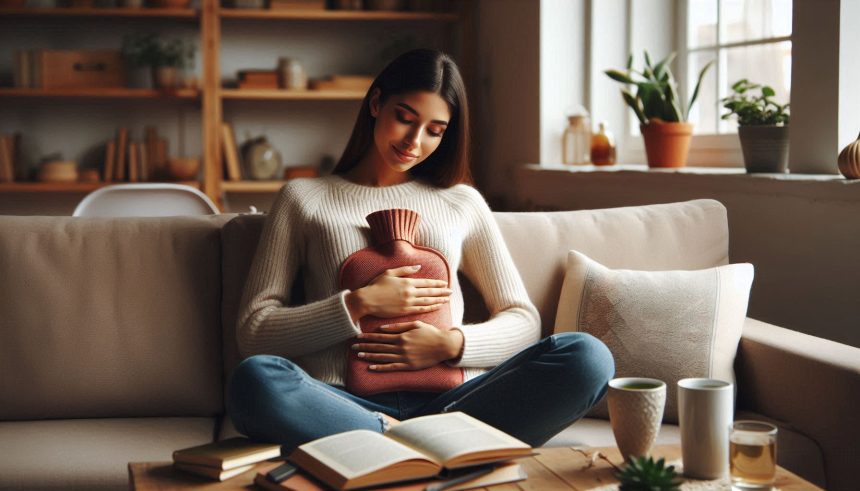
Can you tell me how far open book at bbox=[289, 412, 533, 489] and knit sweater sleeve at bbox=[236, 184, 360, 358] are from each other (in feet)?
1.56

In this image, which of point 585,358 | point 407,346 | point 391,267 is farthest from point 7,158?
point 585,358

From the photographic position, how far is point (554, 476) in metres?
1.29

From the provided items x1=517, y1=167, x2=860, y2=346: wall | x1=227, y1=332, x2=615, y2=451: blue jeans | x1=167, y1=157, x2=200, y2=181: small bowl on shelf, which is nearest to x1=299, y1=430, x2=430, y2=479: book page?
x1=227, y1=332, x2=615, y2=451: blue jeans

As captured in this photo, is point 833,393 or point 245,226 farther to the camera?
point 245,226

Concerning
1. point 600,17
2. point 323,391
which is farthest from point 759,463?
point 600,17

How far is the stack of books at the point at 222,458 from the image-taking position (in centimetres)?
130

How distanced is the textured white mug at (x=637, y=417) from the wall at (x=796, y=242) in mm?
1004

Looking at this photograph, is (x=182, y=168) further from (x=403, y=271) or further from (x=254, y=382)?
(x=254, y=382)

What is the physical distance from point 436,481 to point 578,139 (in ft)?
8.51

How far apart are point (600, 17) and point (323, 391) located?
252 cm

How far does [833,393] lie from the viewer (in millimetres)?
1660

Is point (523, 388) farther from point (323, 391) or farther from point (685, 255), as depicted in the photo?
point (685, 255)

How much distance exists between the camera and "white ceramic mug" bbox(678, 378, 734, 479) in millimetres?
1246

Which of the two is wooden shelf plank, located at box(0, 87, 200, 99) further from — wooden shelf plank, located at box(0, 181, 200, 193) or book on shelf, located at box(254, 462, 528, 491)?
book on shelf, located at box(254, 462, 528, 491)
